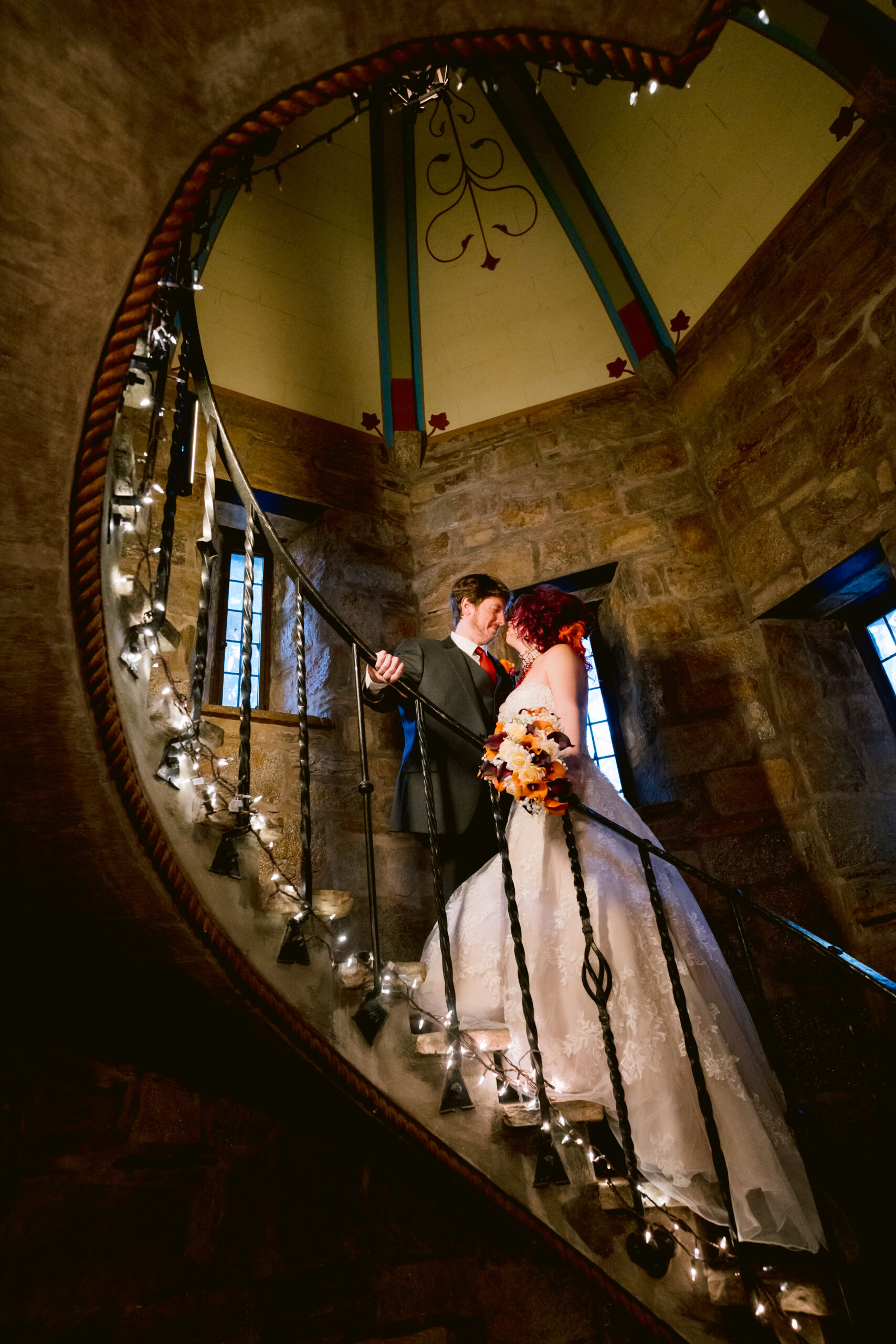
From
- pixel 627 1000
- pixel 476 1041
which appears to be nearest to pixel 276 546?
pixel 476 1041

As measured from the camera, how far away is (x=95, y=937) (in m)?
1.63

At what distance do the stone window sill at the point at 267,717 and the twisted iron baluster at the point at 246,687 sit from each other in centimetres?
131

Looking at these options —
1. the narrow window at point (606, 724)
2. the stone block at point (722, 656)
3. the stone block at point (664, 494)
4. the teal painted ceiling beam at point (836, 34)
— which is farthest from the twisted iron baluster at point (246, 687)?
the teal painted ceiling beam at point (836, 34)

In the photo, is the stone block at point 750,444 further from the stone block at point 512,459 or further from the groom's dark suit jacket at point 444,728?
the groom's dark suit jacket at point 444,728

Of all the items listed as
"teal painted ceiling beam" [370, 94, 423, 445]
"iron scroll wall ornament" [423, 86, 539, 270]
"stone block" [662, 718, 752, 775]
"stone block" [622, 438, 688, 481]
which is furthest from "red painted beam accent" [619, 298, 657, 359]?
"stone block" [662, 718, 752, 775]

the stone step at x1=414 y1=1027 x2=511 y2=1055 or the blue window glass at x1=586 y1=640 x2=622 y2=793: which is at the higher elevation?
the blue window glass at x1=586 y1=640 x2=622 y2=793

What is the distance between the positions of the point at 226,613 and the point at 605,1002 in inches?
125

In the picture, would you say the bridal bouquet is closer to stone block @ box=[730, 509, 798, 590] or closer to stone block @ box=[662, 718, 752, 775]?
stone block @ box=[662, 718, 752, 775]

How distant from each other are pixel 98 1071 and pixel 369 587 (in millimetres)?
2974

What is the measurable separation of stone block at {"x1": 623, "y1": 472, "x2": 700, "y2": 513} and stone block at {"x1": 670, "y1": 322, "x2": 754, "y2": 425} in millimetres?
426

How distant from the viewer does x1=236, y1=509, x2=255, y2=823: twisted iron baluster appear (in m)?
1.78

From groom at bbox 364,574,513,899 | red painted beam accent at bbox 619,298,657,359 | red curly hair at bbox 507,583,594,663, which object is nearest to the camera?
red curly hair at bbox 507,583,594,663

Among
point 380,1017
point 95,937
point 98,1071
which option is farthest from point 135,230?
point 98,1071

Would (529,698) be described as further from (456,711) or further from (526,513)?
(526,513)
